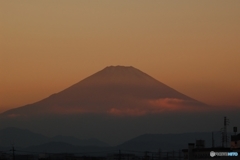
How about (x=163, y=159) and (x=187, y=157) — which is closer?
(x=187, y=157)

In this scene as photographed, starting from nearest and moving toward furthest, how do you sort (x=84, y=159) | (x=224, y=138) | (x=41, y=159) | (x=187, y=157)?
(x=187, y=157)
(x=224, y=138)
(x=41, y=159)
(x=84, y=159)

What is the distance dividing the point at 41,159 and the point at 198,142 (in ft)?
87.1

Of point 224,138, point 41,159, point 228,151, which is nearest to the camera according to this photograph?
point 228,151

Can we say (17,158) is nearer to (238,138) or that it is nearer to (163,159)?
(163,159)

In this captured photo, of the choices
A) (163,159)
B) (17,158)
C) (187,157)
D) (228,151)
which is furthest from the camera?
(163,159)

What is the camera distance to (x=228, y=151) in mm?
68625

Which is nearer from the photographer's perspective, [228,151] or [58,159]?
[228,151]

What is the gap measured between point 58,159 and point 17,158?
7.65 m

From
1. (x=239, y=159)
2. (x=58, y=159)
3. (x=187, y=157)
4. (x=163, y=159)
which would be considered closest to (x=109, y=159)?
(x=58, y=159)

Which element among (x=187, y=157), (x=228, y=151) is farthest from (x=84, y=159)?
(x=228, y=151)

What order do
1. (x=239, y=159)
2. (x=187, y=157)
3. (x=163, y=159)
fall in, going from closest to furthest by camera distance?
(x=239, y=159)
(x=187, y=157)
(x=163, y=159)

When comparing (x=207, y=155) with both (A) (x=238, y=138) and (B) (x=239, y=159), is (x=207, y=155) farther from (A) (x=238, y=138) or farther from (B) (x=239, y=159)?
(A) (x=238, y=138)

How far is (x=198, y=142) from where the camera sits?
274 feet

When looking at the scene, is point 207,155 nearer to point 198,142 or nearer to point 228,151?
point 228,151
